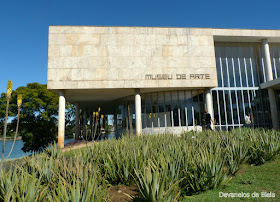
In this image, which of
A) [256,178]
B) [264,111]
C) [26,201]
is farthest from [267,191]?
[264,111]

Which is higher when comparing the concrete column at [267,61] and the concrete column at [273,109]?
the concrete column at [267,61]

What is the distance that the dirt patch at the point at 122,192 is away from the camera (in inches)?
166

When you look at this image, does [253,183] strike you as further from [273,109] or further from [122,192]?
[273,109]

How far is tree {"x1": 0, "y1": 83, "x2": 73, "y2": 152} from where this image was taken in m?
22.1

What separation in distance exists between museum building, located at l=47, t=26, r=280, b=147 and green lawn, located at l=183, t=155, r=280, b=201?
7705 millimetres

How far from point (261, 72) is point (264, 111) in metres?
3.81

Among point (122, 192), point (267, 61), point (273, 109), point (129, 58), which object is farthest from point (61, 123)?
point (267, 61)

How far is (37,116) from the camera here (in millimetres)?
23938

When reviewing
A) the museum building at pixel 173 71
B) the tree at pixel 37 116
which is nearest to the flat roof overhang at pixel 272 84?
the museum building at pixel 173 71

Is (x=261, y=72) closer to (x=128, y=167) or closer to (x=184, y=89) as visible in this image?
(x=184, y=89)

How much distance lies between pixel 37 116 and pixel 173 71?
17140 millimetres

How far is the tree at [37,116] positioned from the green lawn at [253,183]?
1969 centimetres

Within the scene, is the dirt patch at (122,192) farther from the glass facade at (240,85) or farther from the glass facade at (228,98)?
the glass facade at (240,85)

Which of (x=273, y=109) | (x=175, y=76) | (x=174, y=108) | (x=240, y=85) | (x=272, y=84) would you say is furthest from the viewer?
(x=240, y=85)
